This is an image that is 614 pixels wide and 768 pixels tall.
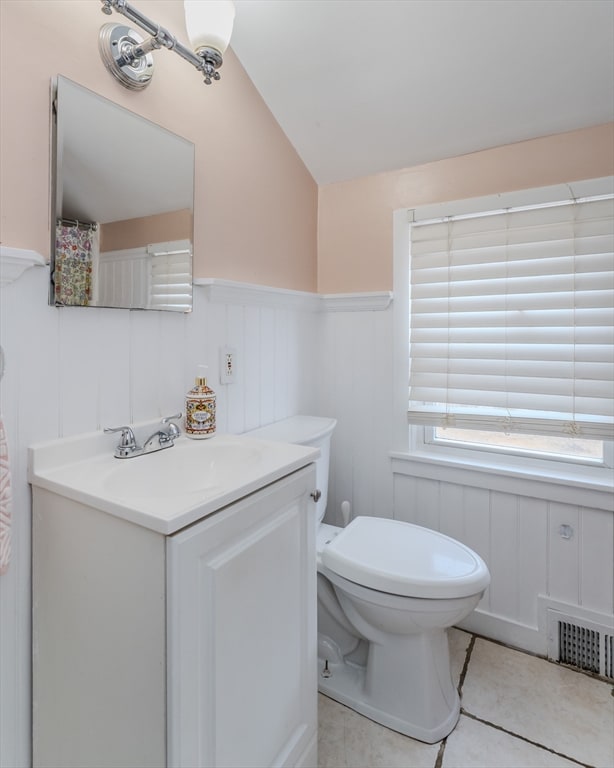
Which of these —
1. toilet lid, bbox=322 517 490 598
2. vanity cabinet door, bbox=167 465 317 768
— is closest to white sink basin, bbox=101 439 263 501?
vanity cabinet door, bbox=167 465 317 768

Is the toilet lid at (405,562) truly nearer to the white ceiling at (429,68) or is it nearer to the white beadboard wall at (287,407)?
the white beadboard wall at (287,407)

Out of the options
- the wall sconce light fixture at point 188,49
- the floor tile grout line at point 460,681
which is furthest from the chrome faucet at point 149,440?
the floor tile grout line at point 460,681

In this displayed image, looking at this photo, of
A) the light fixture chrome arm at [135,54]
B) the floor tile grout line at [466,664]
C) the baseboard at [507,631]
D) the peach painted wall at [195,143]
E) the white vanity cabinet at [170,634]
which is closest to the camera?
the white vanity cabinet at [170,634]

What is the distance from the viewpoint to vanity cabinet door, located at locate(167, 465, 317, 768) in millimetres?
702

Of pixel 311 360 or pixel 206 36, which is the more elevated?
pixel 206 36

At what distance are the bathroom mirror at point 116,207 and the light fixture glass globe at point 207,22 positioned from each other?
0.79 ft

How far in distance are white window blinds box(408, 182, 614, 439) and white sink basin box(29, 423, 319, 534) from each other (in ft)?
2.91

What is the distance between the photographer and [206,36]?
1.06 metres

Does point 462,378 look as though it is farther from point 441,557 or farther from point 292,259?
point 292,259

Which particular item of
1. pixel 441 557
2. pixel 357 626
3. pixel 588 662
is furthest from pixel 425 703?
pixel 588 662

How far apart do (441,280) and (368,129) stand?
0.66m

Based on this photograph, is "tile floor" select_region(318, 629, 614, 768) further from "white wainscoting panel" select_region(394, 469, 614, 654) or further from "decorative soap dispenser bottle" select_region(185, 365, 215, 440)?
"decorative soap dispenser bottle" select_region(185, 365, 215, 440)

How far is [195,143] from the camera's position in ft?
4.25

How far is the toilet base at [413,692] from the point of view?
4.14 feet
